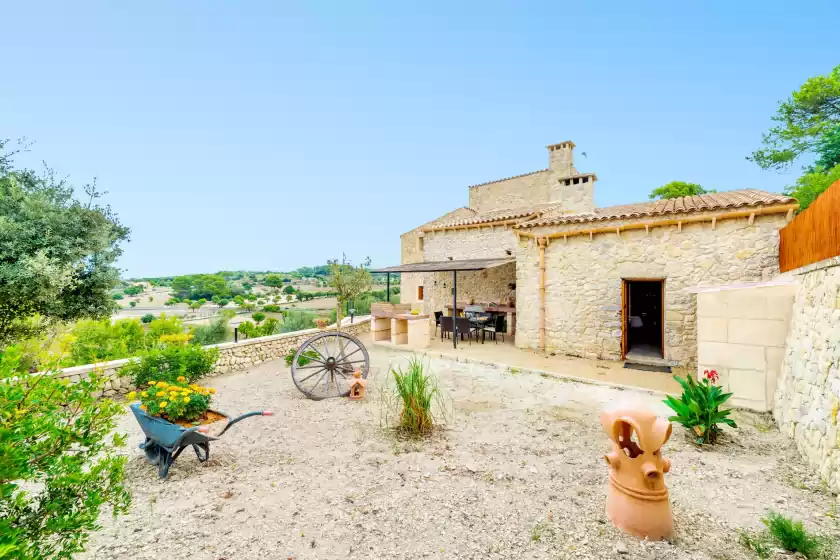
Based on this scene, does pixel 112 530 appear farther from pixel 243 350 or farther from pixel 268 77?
pixel 268 77

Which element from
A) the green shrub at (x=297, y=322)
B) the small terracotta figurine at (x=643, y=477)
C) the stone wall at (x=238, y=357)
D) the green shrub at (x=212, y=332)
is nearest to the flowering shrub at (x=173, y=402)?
the stone wall at (x=238, y=357)

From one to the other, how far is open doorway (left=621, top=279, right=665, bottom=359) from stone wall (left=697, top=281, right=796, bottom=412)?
2.64m

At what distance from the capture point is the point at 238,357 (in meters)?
8.43

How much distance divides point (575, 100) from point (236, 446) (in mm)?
23009

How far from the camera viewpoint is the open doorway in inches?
336

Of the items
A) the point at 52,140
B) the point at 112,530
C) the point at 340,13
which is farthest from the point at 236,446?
the point at 340,13

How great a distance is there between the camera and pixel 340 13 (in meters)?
16.7

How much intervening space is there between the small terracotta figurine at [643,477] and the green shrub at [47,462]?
307cm

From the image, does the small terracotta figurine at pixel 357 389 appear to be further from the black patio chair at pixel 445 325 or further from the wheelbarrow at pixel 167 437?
the black patio chair at pixel 445 325

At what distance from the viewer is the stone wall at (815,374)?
321 centimetres

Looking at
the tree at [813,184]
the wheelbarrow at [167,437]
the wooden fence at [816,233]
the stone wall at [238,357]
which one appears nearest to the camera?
the wheelbarrow at [167,437]

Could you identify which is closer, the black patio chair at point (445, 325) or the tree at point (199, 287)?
the black patio chair at point (445, 325)

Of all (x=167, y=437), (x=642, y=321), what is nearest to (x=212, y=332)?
(x=167, y=437)

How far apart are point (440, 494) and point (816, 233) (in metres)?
5.40
